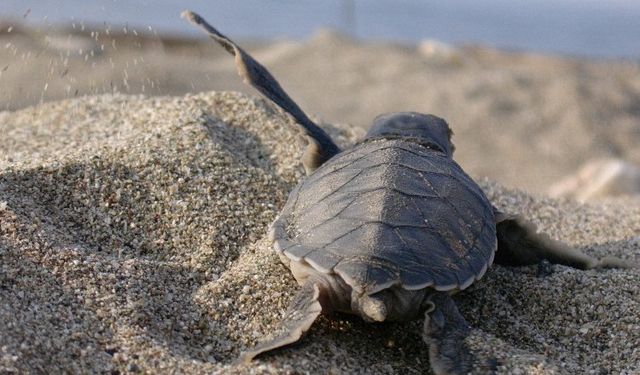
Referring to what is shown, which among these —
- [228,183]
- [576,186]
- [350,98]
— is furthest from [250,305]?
[350,98]

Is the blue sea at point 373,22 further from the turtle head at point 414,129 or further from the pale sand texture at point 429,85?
the turtle head at point 414,129

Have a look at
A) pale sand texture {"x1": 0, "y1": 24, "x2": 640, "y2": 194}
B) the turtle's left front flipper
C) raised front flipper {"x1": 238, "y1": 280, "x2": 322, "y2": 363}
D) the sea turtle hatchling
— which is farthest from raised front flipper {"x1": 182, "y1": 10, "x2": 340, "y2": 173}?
pale sand texture {"x1": 0, "y1": 24, "x2": 640, "y2": 194}

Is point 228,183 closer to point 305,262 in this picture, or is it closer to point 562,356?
point 305,262

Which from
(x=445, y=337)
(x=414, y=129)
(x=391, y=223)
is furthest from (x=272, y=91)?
(x=445, y=337)

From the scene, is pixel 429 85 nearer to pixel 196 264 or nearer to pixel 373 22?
pixel 196 264

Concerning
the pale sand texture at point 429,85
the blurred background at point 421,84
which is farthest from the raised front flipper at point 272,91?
the pale sand texture at point 429,85

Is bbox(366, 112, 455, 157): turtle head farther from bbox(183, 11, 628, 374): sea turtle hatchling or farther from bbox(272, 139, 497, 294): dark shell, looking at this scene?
bbox(272, 139, 497, 294): dark shell
